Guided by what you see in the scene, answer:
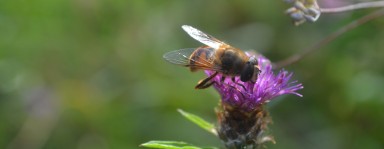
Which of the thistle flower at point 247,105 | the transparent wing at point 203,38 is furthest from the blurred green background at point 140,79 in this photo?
the transparent wing at point 203,38

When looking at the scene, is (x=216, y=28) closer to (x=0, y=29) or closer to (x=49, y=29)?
(x=49, y=29)

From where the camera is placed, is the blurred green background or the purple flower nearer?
the purple flower

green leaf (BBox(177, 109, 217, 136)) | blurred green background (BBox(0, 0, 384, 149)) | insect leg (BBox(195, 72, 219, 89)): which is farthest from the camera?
blurred green background (BBox(0, 0, 384, 149))

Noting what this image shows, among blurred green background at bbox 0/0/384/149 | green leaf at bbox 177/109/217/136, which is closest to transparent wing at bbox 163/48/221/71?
green leaf at bbox 177/109/217/136

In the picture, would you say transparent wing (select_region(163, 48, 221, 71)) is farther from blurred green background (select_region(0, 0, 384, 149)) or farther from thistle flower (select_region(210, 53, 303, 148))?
blurred green background (select_region(0, 0, 384, 149))

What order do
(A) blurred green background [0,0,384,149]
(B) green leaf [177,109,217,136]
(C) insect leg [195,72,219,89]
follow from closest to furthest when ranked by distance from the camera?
(B) green leaf [177,109,217,136], (C) insect leg [195,72,219,89], (A) blurred green background [0,0,384,149]

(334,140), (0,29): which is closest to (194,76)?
(334,140)

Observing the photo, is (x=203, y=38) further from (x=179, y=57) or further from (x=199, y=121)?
(x=199, y=121)
